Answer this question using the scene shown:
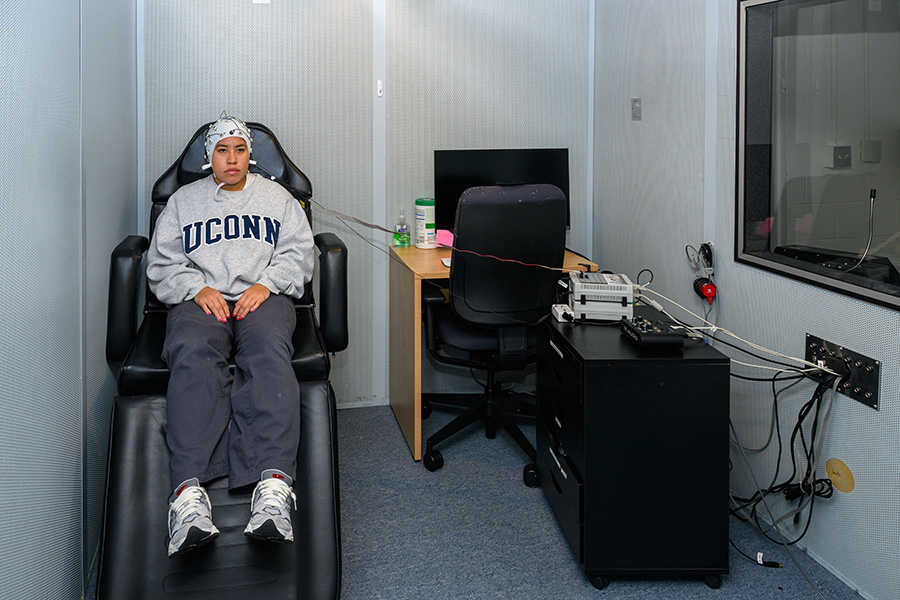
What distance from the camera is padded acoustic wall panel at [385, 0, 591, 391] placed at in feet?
10.3

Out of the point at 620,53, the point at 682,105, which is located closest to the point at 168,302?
the point at 682,105

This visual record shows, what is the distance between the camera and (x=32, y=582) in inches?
59.8

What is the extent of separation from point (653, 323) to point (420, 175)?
4.84 feet

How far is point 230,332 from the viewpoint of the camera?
7.12 feet

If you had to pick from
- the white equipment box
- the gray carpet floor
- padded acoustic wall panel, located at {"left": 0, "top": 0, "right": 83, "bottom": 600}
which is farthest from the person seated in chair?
the white equipment box

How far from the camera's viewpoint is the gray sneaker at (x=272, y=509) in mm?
1678

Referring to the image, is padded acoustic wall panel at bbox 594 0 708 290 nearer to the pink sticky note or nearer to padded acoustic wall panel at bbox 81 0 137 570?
the pink sticky note

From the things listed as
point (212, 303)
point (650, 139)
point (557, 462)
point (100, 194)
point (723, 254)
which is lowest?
point (557, 462)

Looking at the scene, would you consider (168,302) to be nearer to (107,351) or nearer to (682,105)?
(107,351)

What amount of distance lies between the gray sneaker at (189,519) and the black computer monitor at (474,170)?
1678mm

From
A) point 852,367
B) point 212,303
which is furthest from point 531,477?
point 212,303

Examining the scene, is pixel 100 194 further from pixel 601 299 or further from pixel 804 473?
pixel 804 473

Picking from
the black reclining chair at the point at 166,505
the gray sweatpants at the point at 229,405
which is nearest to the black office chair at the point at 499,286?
the black reclining chair at the point at 166,505

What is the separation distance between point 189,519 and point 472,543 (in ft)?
2.78
